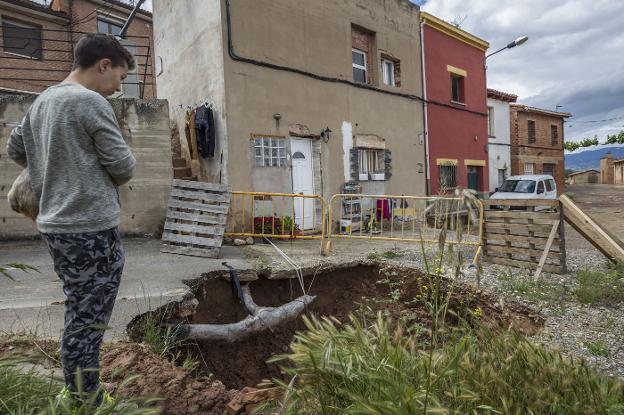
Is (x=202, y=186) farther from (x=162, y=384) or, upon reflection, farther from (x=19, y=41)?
(x=19, y=41)

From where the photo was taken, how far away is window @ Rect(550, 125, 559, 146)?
2199 cm

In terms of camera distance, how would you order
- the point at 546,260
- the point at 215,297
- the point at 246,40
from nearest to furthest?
the point at 215,297 → the point at 546,260 → the point at 246,40

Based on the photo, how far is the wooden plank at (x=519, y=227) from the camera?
5605 mm

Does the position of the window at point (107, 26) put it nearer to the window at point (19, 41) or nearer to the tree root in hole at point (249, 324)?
the window at point (19, 41)

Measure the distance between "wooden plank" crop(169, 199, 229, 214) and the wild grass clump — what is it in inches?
193

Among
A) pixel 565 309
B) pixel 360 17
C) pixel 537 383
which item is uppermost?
pixel 360 17

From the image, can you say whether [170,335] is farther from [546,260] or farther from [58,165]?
[546,260]

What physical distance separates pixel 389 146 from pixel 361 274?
21.4 feet

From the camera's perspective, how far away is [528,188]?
13.6 metres

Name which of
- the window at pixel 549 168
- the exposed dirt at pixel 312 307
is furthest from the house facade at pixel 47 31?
the window at pixel 549 168

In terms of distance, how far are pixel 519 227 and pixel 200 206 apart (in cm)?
496

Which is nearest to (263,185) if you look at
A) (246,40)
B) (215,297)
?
(246,40)

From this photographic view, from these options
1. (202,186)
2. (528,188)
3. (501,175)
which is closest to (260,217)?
(202,186)

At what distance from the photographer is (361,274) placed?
19.6ft
